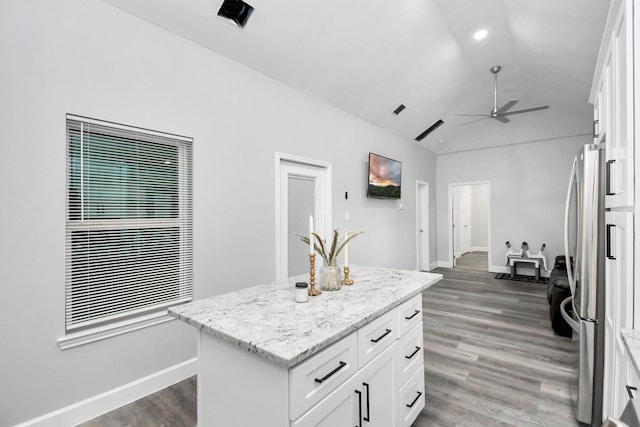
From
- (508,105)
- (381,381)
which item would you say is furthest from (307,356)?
(508,105)

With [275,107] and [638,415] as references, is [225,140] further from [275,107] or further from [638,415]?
[638,415]

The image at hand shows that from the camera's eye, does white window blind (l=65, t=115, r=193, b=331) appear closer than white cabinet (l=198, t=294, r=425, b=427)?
No

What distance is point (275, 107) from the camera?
3.14 metres

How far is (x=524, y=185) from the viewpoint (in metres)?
6.18

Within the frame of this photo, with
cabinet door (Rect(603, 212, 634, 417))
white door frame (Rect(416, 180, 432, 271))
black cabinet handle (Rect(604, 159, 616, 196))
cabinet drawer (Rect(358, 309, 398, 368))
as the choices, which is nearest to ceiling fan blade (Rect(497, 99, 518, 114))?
white door frame (Rect(416, 180, 432, 271))

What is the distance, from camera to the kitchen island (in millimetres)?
1040

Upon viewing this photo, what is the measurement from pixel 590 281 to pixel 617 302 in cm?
44

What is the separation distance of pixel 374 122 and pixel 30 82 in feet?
13.0

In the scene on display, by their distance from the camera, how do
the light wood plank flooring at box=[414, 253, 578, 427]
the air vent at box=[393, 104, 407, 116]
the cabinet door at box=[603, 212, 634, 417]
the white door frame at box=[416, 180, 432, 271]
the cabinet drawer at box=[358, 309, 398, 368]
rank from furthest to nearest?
the white door frame at box=[416, 180, 432, 271], the air vent at box=[393, 104, 407, 116], the light wood plank flooring at box=[414, 253, 578, 427], the cabinet drawer at box=[358, 309, 398, 368], the cabinet door at box=[603, 212, 634, 417]

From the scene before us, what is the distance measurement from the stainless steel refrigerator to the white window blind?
2.74 m

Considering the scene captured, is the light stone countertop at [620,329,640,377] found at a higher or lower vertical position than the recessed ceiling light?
lower

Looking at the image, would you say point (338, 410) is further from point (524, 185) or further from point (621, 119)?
point (524, 185)

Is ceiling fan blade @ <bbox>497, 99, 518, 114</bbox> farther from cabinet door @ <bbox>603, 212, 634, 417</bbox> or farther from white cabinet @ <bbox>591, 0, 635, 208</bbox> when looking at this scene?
cabinet door @ <bbox>603, 212, 634, 417</bbox>

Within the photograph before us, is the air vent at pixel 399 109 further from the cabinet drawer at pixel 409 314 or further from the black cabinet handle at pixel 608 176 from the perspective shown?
the cabinet drawer at pixel 409 314
